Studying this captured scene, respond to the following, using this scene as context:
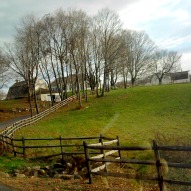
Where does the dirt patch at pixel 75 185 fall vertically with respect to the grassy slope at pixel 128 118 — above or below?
above

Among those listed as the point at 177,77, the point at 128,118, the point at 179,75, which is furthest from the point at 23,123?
the point at 179,75

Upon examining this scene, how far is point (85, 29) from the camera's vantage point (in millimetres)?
48312

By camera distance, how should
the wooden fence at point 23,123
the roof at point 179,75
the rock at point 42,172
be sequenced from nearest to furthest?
the rock at point 42,172 → the wooden fence at point 23,123 → the roof at point 179,75

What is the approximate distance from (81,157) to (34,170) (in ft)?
7.40

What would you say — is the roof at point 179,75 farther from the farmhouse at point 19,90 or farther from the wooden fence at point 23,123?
the wooden fence at point 23,123

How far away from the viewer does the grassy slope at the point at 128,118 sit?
24.1m

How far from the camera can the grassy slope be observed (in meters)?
24.1

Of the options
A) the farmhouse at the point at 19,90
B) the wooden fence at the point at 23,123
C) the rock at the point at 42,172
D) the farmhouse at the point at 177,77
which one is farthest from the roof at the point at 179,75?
the rock at the point at 42,172

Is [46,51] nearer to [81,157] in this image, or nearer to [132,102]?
[132,102]

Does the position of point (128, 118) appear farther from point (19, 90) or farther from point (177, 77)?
point (177, 77)

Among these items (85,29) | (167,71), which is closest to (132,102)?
(85,29)

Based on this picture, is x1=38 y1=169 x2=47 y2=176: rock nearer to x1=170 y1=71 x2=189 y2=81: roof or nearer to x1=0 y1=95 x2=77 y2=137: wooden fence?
x1=0 y1=95 x2=77 y2=137: wooden fence

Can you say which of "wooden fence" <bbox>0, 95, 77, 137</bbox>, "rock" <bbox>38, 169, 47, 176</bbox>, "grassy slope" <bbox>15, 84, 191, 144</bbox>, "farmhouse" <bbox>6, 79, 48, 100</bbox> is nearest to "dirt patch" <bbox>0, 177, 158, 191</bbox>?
"rock" <bbox>38, 169, 47, 176</bbox>

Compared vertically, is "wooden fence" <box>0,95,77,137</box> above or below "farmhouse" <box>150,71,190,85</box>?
below
